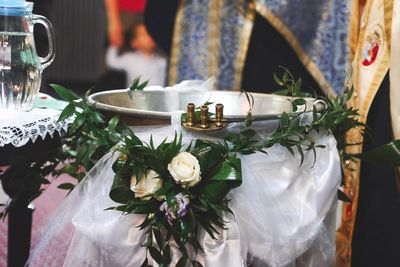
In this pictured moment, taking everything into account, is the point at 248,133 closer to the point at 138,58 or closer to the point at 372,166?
the point at 372,166

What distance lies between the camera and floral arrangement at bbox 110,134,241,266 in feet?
2.73

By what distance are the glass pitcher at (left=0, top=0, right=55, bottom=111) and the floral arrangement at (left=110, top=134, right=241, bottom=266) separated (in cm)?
28

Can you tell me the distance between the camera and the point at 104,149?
954 millimetres

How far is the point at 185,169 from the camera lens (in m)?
0.82

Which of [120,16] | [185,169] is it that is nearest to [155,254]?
[185,169]

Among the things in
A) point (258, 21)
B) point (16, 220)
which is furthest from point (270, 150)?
point (258, 21)

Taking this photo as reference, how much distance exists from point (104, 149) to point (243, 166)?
0.74 ft

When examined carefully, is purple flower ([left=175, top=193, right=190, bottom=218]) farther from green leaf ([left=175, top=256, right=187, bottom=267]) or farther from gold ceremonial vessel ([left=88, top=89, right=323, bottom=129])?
gold ceremonial vessel ([left=88, top=89, right=323, bottom=129])

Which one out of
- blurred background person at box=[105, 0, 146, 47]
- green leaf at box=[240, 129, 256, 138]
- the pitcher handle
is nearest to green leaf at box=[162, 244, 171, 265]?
green leaf at box=[240, 129, 256, 138]

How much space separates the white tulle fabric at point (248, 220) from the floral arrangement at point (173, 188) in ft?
0.06

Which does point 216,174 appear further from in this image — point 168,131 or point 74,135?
point 74,135

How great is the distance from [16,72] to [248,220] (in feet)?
1.55

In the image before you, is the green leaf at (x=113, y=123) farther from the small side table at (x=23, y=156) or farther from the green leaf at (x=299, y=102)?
the green leaf at (x=299, y=102)

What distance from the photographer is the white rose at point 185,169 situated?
0.82 metres
